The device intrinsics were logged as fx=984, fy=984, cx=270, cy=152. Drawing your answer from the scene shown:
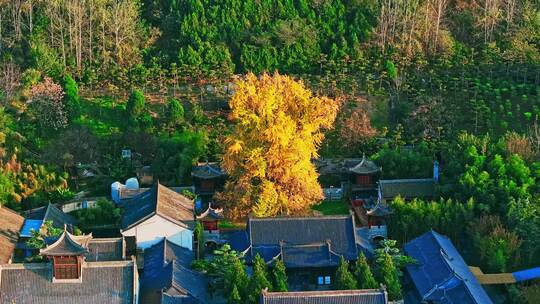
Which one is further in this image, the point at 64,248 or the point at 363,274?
the point at 363,274

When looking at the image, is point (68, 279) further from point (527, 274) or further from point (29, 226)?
point (527, 274)

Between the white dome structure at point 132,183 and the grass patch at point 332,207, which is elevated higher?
the white dome structure at point 132,183

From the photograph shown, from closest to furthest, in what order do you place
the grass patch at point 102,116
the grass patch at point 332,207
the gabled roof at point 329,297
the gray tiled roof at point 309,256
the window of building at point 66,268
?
1. the gabled roof at point 329,297
2. the window of building at point 66,268
3. the gray tiled roof at point 309,256
4. the grass patch at point 332,207
5. the grass patch at point 102,116

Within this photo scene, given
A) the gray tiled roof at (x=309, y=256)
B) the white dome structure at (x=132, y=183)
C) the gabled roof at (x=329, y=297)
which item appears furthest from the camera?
the white dome structure at (x=132, y=183)

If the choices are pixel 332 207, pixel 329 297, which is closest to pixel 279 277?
pixel 329 297

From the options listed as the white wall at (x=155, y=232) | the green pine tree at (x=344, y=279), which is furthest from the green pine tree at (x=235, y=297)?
the white wall at (x=155, y=232)

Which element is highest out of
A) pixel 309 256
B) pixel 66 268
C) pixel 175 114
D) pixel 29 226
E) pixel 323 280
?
pixel 175 114

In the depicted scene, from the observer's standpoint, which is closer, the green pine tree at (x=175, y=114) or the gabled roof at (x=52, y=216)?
the gabled roof at (x=52, y=216)

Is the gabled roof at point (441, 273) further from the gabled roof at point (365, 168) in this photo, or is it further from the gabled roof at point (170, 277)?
the gabled roof at point (170, 277)

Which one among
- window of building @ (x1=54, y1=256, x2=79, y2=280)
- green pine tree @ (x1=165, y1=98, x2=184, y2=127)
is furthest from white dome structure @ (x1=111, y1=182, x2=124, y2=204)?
window of building @ (x1=54, y1=256, x2=79, y2=280)
